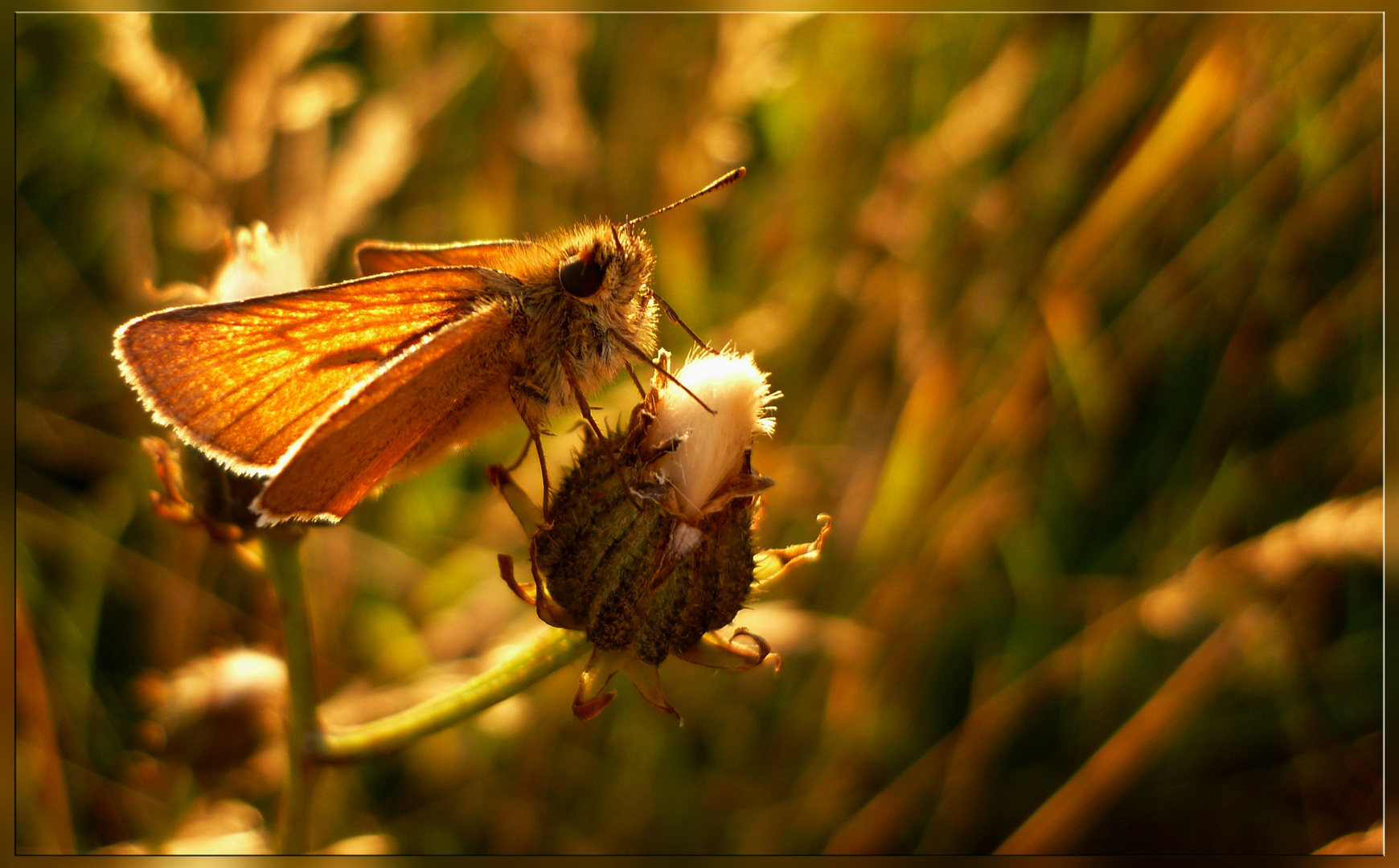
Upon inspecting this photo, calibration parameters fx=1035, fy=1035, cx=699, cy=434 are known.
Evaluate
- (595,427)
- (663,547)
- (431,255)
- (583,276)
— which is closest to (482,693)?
(663,547)

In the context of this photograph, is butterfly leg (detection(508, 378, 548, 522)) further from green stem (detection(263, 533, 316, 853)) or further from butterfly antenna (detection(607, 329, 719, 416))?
green stem (detection(263, 533, 316, 853))

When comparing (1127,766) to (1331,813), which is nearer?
(1127,766)

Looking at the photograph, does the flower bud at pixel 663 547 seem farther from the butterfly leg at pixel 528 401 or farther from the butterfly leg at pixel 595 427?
the butterfly leg at pixel 528 401

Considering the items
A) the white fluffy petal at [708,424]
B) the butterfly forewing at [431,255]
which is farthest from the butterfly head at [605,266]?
the white fluffy petal at [708,424]

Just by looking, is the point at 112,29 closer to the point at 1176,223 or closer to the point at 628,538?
the point at 628,538

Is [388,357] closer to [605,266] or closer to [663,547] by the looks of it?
[605,266]

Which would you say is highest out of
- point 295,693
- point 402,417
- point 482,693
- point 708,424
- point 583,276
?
point 583,276

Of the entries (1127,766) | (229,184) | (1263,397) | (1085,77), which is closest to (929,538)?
(1127,766)
